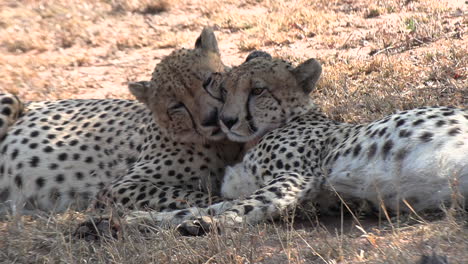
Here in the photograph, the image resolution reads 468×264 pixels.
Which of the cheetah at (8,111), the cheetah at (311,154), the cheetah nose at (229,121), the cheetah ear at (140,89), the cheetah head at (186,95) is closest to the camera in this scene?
the cheetah at (311,154)

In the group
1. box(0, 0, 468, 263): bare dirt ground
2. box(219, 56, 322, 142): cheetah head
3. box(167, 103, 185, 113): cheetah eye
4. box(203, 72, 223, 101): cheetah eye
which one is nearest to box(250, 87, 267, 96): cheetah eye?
box(219, 56, 322, 142): cheetah head

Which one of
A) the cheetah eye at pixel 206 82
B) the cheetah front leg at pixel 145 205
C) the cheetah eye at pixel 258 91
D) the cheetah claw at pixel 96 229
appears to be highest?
the cheetah eye at pixel 206 82

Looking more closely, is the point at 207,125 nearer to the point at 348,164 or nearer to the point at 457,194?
the point at 348,164

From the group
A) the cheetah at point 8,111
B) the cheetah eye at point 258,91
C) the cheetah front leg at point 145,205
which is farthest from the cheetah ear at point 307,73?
the cheetah at point 8,111

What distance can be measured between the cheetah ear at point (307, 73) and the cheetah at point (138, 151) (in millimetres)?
480

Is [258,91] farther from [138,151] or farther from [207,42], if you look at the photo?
[138,151]

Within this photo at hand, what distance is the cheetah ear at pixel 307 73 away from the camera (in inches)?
171

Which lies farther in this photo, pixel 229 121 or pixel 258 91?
pixel 258 91

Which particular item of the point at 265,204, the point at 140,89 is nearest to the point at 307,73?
the point at 140,89

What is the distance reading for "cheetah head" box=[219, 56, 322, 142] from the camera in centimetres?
421

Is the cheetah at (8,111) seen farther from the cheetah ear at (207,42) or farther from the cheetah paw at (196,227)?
the cheetah paw at (196,227)

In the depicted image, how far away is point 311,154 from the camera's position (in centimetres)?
398

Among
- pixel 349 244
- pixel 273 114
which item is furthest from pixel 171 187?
pixel 349 244

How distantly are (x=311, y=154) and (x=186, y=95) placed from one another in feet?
2.69
